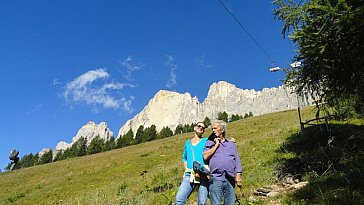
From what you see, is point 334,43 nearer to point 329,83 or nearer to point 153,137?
point 329,83

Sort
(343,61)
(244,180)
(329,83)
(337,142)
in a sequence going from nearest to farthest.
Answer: (343,61) → (244,180) → (329,83) → (337,142)

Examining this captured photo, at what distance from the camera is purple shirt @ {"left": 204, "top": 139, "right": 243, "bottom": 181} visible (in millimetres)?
5578

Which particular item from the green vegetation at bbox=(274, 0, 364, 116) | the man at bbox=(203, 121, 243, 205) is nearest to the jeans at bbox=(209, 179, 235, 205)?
the man at bbox=(203, 121, 243, 205)

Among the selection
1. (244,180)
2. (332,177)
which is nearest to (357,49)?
(332,177)

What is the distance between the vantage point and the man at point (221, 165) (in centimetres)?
553

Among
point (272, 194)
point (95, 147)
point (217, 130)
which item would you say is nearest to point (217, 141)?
point (217, 130)

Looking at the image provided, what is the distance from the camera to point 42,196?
22094 millimetres

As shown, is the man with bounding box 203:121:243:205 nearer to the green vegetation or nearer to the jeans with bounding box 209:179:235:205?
the jeans with bounding box 209:179:235:205

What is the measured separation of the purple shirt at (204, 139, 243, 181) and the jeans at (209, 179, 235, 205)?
0.32 ft

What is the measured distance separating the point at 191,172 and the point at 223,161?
0.67 metres

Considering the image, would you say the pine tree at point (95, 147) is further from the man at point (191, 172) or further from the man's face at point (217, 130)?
the man's face at point (217, 130)

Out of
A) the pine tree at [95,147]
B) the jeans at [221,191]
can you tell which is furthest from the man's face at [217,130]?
the pine tree at [95,147]

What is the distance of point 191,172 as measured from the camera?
5.94m

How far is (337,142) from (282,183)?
5434 millimetres
